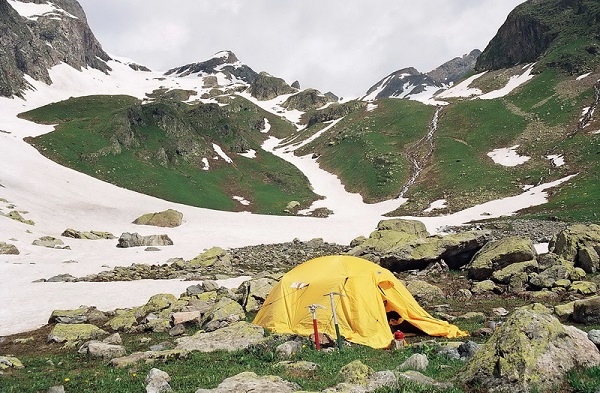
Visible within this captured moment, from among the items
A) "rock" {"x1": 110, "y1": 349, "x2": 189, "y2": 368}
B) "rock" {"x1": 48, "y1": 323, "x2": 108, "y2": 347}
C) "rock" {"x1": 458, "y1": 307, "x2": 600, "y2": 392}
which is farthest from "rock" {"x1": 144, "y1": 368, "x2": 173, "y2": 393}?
"rock" {"x1": 48, "y1": 323, "x2": 108, "y2": 347}

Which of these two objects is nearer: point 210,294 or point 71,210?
point 210,294

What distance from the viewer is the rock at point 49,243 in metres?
40.8

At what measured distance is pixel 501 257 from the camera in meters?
27.0

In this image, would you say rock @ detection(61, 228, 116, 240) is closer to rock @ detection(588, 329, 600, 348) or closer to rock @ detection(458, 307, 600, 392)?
rock @ detection(458, 307, 600, 392)

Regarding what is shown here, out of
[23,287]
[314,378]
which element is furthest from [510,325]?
[23,287]

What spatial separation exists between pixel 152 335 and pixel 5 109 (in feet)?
427

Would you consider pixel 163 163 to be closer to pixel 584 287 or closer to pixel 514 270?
pixel 514 270

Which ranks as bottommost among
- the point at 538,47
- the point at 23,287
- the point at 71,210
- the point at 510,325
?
the point at 510,325

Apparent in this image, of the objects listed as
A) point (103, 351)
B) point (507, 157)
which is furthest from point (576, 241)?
point (507, 157)

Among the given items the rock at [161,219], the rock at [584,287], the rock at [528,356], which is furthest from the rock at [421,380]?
the rock at [161,219]

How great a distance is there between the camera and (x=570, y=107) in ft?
322

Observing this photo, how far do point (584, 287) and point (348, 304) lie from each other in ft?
48.3

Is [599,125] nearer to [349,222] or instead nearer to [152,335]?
[349,222]

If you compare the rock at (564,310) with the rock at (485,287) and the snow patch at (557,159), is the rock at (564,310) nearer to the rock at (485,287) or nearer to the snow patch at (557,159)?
the rock at (485,287)
